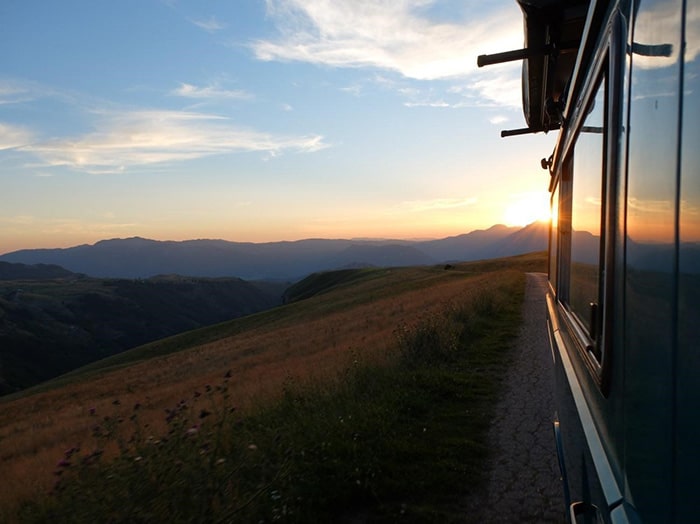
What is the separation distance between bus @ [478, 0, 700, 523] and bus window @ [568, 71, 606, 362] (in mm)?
15

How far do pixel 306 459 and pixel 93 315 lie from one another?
429 ft

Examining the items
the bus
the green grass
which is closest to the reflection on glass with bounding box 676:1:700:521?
the bus

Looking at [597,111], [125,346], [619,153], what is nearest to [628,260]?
[619,153]

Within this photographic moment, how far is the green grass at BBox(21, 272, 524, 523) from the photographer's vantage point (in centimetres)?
375

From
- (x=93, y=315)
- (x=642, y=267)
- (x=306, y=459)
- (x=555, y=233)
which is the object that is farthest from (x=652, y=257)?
(x=93, y=315)

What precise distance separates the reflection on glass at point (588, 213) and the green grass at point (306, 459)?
2.49 meters

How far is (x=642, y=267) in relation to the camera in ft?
4.29

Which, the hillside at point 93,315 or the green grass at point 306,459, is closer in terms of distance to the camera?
the green grass at point 306,459

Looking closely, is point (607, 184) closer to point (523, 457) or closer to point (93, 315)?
point (523, 457)

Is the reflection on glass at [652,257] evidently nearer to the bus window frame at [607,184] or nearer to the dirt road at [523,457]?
the bus window frame at [607,184]

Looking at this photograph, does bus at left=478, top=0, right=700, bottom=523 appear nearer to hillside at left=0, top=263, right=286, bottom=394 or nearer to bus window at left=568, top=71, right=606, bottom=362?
bus window at left=568, top=71, right=606, bottom=362

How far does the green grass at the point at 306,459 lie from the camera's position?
12.3 feet

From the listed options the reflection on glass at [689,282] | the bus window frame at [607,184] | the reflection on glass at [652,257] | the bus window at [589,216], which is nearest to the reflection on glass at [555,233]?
the bus window at [589,216]

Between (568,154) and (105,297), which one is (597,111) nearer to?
(568,154)
